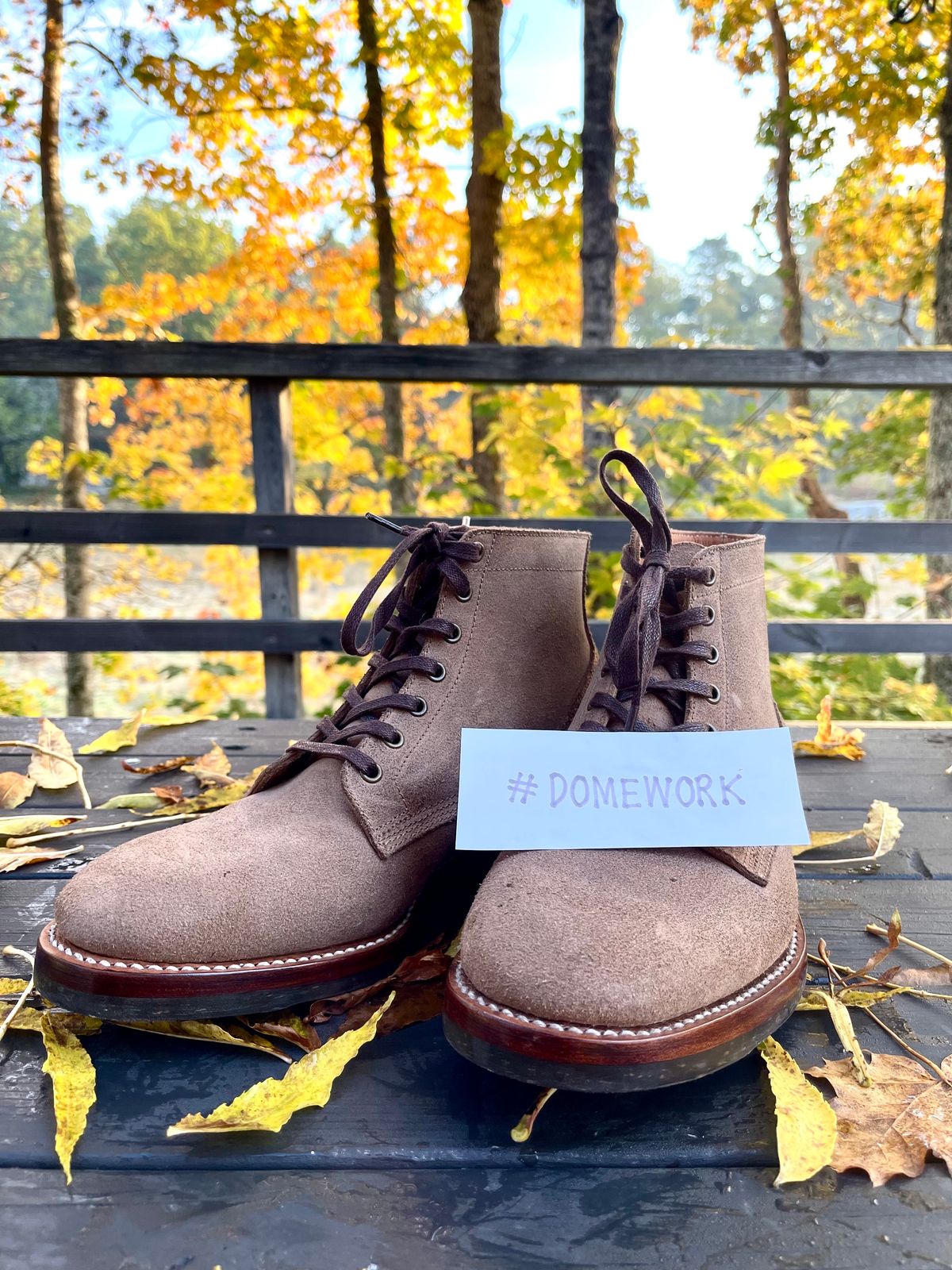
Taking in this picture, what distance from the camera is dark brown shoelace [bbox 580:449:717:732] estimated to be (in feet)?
2.47

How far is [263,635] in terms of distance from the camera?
2145 mm

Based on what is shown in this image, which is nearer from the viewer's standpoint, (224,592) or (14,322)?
(224,592)

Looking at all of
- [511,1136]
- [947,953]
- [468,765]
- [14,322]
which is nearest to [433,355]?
[468,765]

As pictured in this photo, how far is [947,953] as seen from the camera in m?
0.77

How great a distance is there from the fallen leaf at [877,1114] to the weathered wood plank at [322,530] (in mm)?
1596

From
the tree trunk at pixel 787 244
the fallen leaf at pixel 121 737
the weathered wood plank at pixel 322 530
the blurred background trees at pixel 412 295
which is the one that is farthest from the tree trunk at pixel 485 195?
the tree trunk at pixel 787 244

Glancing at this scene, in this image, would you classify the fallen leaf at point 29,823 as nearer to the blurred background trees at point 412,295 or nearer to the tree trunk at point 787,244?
the blurred background trees at point 412,295

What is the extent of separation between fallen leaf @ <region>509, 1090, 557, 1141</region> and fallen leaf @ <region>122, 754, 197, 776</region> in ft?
3.07

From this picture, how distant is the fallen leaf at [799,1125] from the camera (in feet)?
1.60

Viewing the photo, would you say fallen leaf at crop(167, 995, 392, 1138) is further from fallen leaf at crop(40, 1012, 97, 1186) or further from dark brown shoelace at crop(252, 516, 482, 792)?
dark brown shoelace at crop(252, 516, 482, 792)

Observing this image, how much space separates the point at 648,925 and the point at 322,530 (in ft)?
5.43

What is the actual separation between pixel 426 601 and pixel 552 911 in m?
0.40

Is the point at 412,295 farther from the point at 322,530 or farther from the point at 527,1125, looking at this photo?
the point at 527,1125

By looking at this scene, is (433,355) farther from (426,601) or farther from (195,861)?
(195,861)
